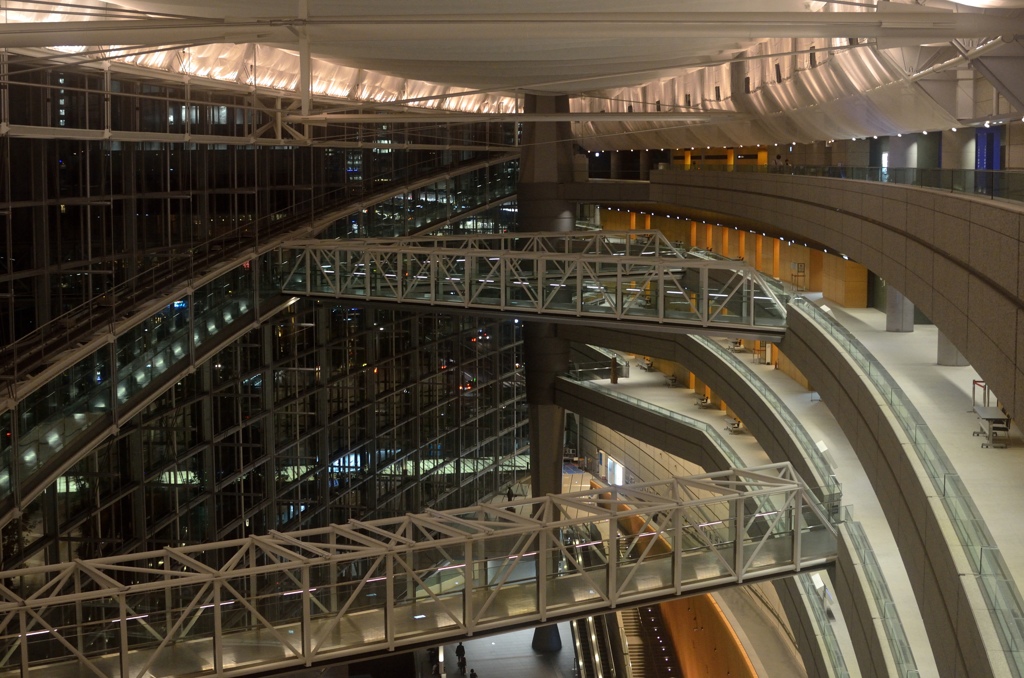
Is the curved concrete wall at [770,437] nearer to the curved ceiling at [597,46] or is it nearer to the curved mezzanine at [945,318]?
the curved mezzanine at [945,318]

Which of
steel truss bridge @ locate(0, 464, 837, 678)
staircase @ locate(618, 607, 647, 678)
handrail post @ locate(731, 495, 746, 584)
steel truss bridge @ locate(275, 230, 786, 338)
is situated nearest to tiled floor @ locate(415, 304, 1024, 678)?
steel truss bridge @ locate(0, 464, 837, 678)

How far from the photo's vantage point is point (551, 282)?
86.6ft

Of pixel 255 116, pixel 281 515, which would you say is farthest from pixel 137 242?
pixel 281 515

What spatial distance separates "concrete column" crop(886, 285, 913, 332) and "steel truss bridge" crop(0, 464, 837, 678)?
231 inches

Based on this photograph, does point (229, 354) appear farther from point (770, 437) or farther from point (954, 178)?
point (954, 178)

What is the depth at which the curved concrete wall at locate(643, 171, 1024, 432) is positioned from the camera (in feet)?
31.8

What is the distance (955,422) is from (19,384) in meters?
12.9

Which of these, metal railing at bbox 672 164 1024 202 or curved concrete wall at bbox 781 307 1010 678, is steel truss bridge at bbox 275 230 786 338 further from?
curved concrete wall at bbox 781 307 1010 678

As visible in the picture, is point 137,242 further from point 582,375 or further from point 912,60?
point 582,375

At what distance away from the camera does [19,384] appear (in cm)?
1764

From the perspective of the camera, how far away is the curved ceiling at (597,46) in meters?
10.6

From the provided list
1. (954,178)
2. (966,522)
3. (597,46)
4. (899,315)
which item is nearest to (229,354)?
(597,46)

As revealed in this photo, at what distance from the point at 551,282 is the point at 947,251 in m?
14.3

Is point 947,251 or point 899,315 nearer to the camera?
point 947,251
